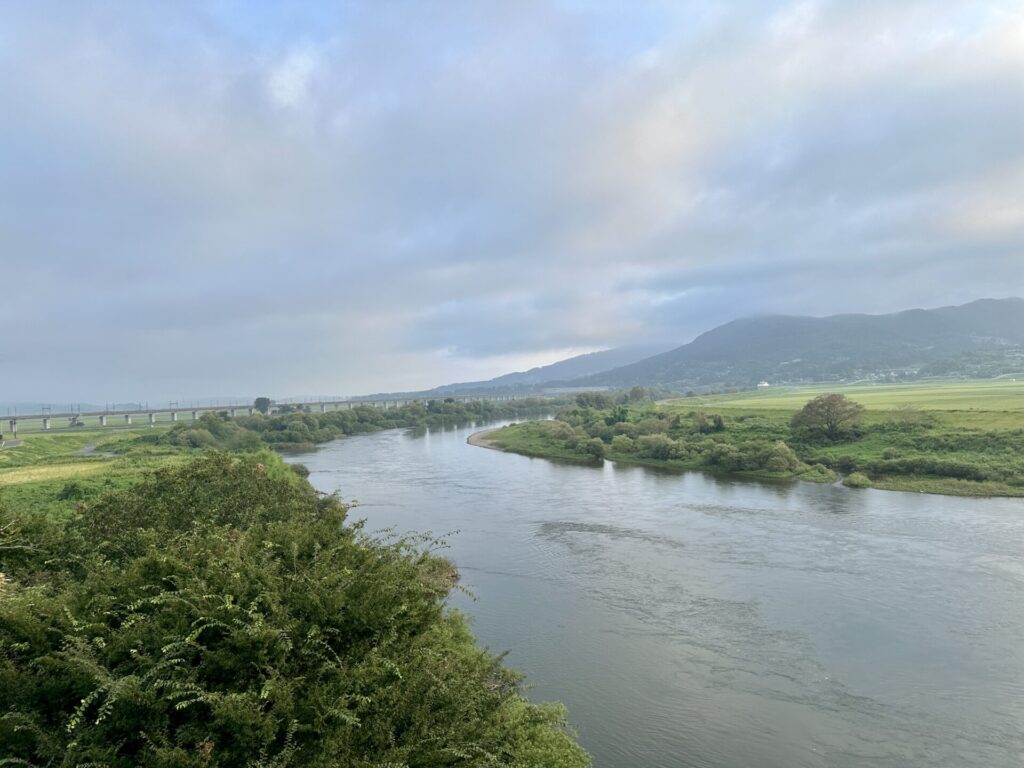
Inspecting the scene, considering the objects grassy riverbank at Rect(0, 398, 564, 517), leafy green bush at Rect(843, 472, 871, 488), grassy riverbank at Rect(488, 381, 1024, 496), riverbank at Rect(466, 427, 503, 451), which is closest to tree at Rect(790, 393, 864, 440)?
grassy riverbank at Rect(488, 381, 1024, 496)

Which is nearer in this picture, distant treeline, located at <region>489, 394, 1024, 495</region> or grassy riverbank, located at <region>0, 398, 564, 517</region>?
grassy riverbank, located at <region>0, 398, 564, 517</region>

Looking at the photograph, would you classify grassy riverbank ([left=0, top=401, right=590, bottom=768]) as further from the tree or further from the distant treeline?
the tree

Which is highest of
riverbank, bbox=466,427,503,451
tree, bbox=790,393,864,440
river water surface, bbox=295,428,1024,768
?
tree, bbox=790,393,864,440

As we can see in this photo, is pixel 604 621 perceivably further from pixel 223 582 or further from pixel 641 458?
pixel 641 458

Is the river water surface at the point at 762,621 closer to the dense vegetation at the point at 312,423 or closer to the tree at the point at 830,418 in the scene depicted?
the tree at the point at 830,418

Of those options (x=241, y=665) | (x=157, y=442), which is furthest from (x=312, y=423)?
(x=241, y=665)

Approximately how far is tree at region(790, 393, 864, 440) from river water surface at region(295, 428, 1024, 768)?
14.8m

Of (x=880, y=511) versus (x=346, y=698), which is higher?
(x=346, y=698)

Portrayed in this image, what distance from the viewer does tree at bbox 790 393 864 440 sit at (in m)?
45.3

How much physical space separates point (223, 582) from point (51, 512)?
51.4 feet

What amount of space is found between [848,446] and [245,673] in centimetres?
4609

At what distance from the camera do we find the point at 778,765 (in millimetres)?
10219

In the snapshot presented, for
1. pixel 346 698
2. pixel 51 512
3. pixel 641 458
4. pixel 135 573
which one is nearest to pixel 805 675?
pixel 346 698

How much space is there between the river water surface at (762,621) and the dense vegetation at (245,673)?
3.09m
